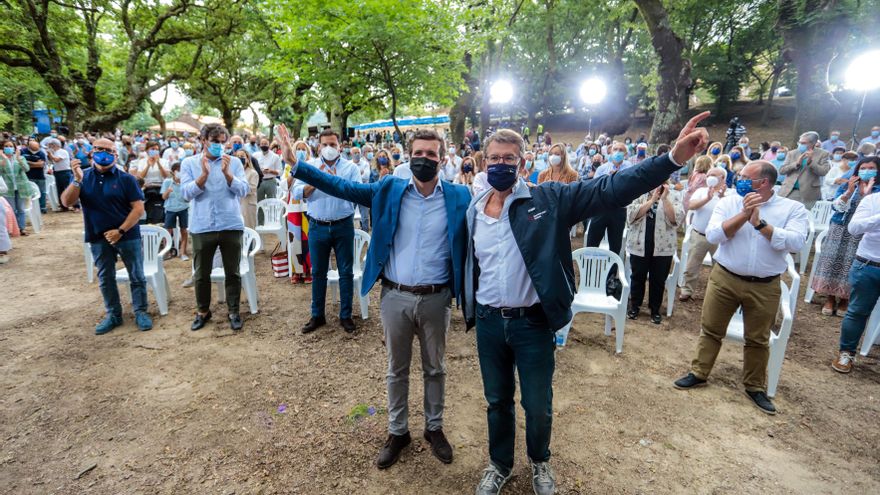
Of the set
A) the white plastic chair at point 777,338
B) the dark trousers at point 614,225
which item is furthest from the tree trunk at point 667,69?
the white plastic chair at point 777,338

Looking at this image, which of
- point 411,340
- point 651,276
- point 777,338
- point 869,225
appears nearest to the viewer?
point 411,340

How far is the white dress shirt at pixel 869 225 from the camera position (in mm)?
3866

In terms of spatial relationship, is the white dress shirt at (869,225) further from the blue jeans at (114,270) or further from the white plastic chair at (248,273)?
the blue jeans at (114,270)

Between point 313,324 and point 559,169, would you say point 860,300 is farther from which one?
point 313,324

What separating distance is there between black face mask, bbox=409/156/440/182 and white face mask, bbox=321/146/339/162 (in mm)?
2620

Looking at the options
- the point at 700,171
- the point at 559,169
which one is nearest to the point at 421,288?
the point at 559,169

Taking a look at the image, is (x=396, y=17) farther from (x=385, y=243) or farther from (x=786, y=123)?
(x=786, y=123)

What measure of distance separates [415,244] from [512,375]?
1.00 metres

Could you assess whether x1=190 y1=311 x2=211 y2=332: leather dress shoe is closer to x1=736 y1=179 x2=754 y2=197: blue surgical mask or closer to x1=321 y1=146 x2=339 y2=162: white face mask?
x1=321 y1=146 x2=339 y2=162: white face mask

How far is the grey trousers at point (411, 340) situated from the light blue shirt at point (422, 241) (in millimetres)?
117

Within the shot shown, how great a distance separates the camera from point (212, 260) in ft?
15.8

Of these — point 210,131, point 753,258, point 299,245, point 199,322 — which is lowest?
point 199,322

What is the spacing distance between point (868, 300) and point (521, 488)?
3.89 meters

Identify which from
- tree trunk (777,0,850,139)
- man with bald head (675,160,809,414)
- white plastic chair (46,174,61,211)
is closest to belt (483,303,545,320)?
man with bald head (675,160,809,414)
